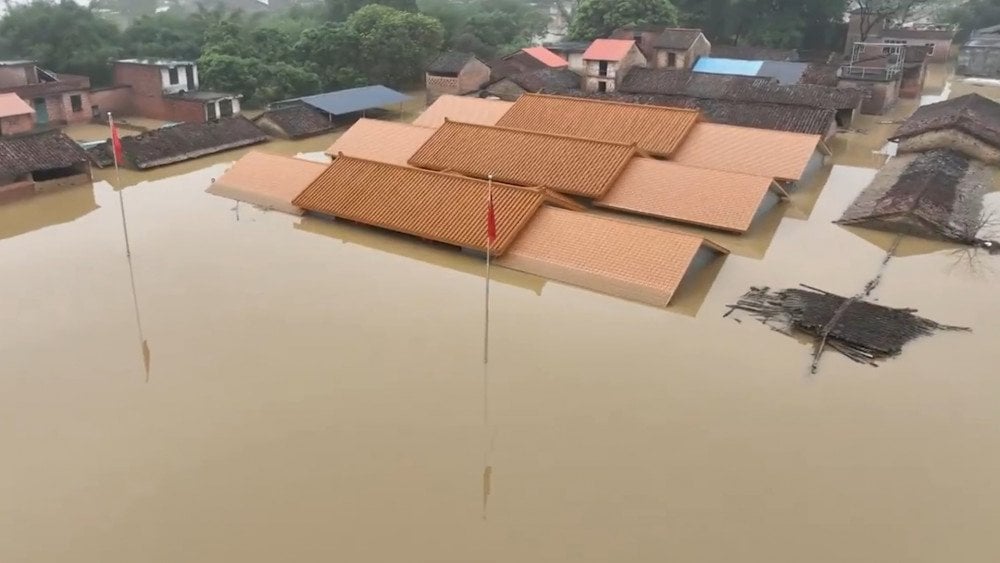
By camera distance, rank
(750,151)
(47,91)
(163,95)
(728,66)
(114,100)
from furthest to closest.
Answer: (728,66), (114,100), (163,95), (47,91), (750,151)

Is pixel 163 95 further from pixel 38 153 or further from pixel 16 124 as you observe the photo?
pixel 38 153

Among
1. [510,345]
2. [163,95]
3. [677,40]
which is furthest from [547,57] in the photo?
[510,345]

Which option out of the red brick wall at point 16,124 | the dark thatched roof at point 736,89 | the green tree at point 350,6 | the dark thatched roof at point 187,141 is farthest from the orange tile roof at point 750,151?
the green tree at point 350,6

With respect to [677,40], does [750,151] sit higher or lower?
lower

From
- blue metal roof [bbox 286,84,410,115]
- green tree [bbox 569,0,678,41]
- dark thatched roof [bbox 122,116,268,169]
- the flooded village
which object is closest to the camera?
the flooded village

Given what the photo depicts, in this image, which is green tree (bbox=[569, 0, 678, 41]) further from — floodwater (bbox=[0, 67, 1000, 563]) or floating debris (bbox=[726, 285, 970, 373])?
floating debris (bbox=[726, 285, 970, 373])

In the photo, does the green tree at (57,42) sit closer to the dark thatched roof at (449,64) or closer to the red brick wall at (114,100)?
the red brick wall at (114,100)

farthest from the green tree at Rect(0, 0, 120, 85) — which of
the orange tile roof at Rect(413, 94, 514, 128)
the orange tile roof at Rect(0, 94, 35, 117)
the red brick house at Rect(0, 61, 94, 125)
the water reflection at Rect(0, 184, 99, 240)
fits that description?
the orange tile roof at Rect(413, 94, 514, 128)
